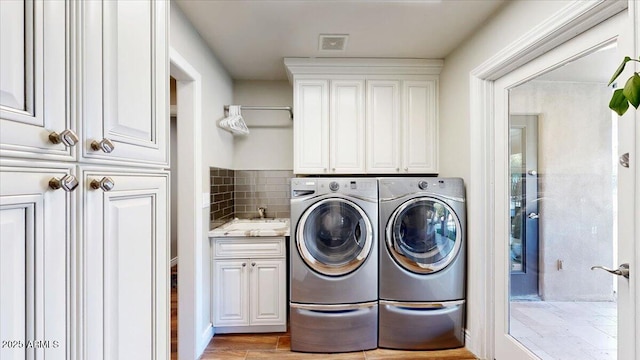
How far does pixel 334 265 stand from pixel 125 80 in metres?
1.82

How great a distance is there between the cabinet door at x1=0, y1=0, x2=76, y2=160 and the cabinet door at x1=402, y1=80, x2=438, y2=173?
2484 mm

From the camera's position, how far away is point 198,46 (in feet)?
7.08

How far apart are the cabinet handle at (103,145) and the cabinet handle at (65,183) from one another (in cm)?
8

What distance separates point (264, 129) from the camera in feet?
10.5

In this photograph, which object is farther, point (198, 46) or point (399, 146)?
point (399, 146)

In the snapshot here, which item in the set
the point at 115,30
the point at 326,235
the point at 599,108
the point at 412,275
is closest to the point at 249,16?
the point at 115,30

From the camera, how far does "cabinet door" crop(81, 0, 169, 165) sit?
0.67m

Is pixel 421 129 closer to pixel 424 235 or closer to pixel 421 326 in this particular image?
pixel 424 235

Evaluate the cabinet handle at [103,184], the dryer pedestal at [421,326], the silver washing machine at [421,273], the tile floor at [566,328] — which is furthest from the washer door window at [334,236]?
the cabinet handle at [103,184]

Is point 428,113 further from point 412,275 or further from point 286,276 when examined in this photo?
point 286,276

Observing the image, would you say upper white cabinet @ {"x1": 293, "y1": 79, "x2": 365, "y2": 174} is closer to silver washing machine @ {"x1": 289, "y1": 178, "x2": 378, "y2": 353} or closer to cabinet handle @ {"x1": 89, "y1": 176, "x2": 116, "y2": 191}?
silver washing machine @ {"x1": 289, "y1": 178, "x2": 378, "y2": 353}

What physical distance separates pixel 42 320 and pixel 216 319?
2.06 metres

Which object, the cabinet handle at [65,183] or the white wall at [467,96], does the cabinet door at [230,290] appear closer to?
the white wall at [467,96]

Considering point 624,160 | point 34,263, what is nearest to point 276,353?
point 34,263
